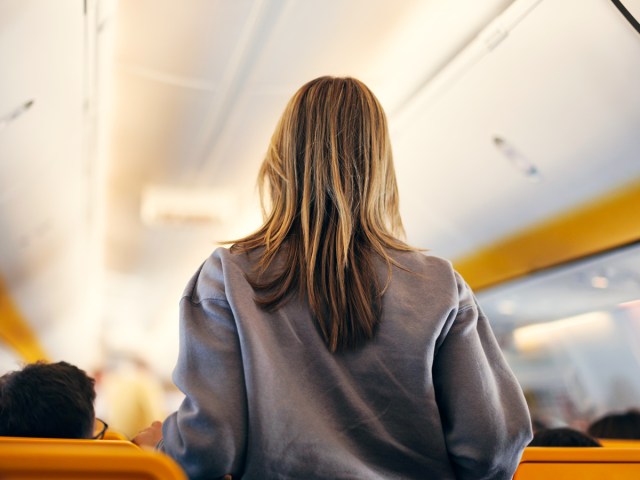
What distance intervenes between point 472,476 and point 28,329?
Result: 9.36 m

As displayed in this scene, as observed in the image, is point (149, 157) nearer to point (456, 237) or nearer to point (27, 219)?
point (27, 219)

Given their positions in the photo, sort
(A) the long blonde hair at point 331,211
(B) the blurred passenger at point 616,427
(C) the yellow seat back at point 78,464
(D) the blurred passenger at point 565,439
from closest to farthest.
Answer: (C) the yellow seat back at point 78,464, (A) the long blonde hair at point 331,211, (D) the blurred passenger at point 565,439, (B) the blurred passenger at point 616,427

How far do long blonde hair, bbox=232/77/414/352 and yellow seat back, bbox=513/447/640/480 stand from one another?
0.70 m

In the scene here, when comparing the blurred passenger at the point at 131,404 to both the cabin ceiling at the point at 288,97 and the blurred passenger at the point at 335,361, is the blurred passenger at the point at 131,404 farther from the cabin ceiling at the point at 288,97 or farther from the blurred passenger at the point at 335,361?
the blurred passenger at the point at 335,361

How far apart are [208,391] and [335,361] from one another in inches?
9.2

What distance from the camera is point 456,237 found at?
17.1 feet

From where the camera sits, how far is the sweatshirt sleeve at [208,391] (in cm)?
92

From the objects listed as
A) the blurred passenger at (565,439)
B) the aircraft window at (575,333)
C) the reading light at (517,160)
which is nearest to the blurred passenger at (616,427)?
the aircraft window at (575,333)

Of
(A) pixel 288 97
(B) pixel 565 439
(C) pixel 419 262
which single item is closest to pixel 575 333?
(B) pixel 565 439

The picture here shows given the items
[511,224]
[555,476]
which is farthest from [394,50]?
[555,476]

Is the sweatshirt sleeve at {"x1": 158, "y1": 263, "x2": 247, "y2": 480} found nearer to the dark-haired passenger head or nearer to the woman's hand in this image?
the woman's hand

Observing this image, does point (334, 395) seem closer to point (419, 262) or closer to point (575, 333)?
point (419, 262)

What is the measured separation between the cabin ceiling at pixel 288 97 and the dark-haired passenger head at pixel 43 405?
3.16 feet

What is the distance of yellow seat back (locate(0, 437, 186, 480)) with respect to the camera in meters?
0.60
